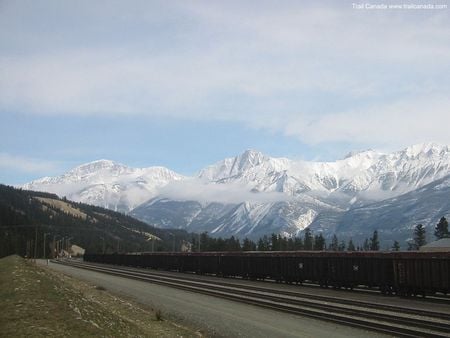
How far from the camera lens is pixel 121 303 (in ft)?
104

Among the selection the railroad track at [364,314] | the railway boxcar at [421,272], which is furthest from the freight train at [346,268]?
the railroad track at [364,314]

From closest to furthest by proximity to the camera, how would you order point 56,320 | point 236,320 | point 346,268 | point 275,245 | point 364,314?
point 56,320
point 236,320
point 364,314
point 346,268
point 275,245

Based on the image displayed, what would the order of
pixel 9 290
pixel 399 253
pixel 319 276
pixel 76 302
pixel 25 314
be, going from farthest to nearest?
1. pixel 319 276
2. pixel 399 253
3. pixel 9 290
4. pixel 76 302
5. pixel 25 314

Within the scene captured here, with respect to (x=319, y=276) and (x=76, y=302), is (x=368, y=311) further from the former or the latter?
(x=319, y=276)

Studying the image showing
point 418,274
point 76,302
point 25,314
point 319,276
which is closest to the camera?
point 25,314

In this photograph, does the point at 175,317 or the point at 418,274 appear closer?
the point at 175,317

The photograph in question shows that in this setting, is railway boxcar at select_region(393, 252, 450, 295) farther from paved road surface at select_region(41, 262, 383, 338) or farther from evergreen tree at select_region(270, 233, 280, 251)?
evergreen tree at select_region(270, 233, 280, 251)

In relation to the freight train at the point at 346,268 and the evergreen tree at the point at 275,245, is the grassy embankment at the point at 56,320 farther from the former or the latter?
the evergreen tree at the point at 275,245

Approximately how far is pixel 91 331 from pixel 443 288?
2527cm

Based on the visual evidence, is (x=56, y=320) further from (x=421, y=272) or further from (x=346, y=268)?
(x=346, y=268)

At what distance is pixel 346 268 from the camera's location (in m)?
42.8

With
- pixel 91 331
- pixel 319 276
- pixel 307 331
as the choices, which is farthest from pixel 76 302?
pixel 319 276

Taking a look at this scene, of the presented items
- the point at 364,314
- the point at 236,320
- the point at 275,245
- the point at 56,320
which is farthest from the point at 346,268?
the point at 275,245

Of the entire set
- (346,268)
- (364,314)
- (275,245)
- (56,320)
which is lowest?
(364,314)
